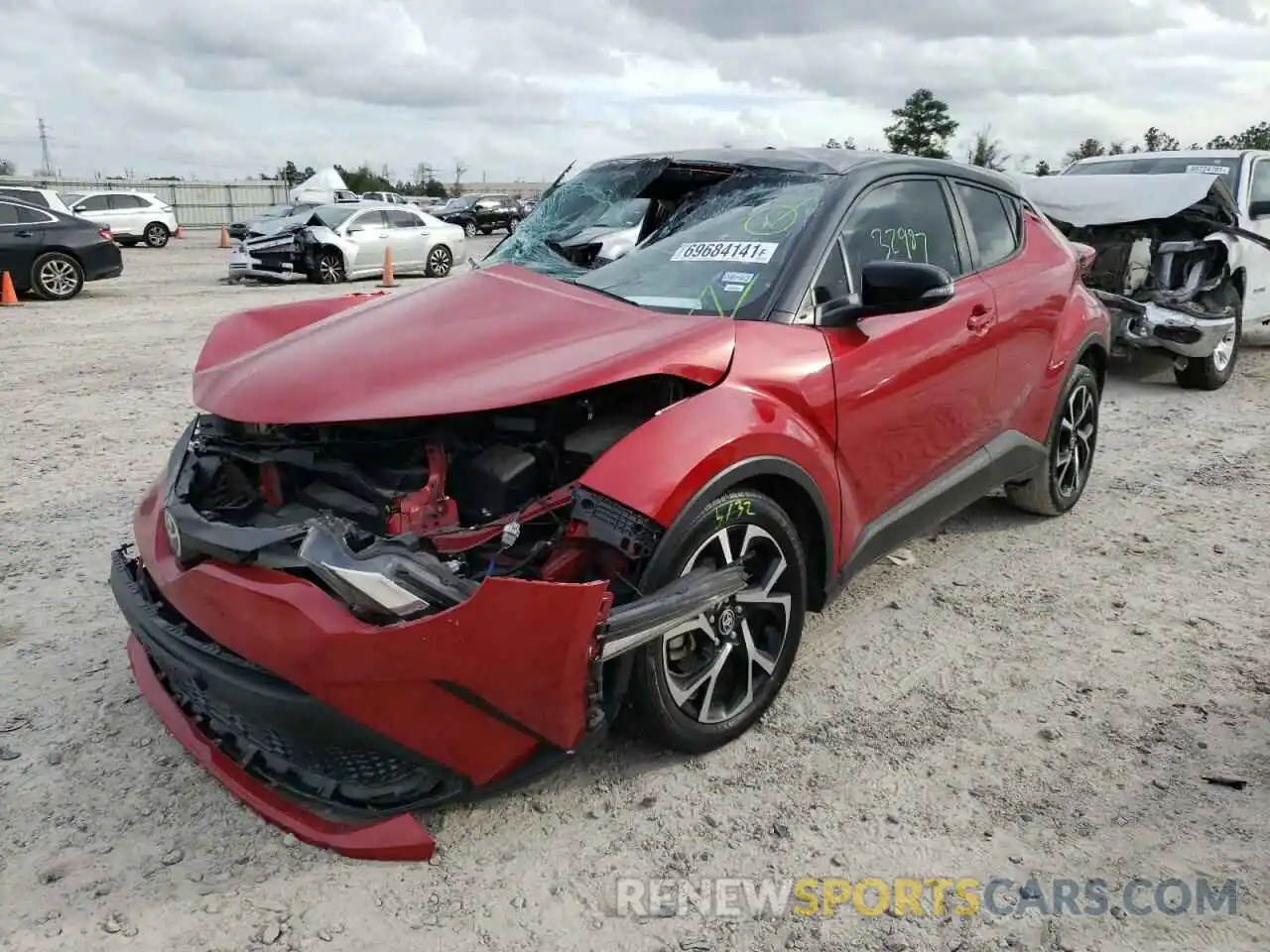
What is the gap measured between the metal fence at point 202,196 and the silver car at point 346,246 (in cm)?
2660

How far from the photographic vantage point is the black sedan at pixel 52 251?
13578 mm

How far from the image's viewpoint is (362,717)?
2.27 metres

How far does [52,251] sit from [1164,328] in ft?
47.3

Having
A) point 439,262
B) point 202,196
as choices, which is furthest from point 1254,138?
point 202,196

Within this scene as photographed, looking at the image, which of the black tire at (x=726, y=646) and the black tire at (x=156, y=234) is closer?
the black tire at (x=726, y=646)

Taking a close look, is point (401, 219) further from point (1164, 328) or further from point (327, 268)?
point (1164, 328)

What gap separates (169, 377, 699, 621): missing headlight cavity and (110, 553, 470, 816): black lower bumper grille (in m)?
0.26

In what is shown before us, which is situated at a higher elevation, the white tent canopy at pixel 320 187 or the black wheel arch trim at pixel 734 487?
the white tent canopy at pixel 320 187

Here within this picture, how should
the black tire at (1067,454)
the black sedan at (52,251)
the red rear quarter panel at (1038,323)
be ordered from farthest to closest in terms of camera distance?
the black sedan at (52,251)
the black tire at (1067,454)
the red rear quarter panel at (1038,323)

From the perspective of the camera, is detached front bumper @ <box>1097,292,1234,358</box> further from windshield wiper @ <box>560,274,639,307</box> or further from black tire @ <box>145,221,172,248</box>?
black tire @ <box>145,221,172,248</box>

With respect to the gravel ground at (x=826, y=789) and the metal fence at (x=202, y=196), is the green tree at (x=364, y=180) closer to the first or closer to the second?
the metal fence at (x=202, y=196)

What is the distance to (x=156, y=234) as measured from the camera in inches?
1062

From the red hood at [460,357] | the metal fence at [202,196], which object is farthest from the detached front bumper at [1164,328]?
the metal fence at [202,196]

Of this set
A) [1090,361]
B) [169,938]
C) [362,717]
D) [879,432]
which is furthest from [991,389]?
[169,938]
